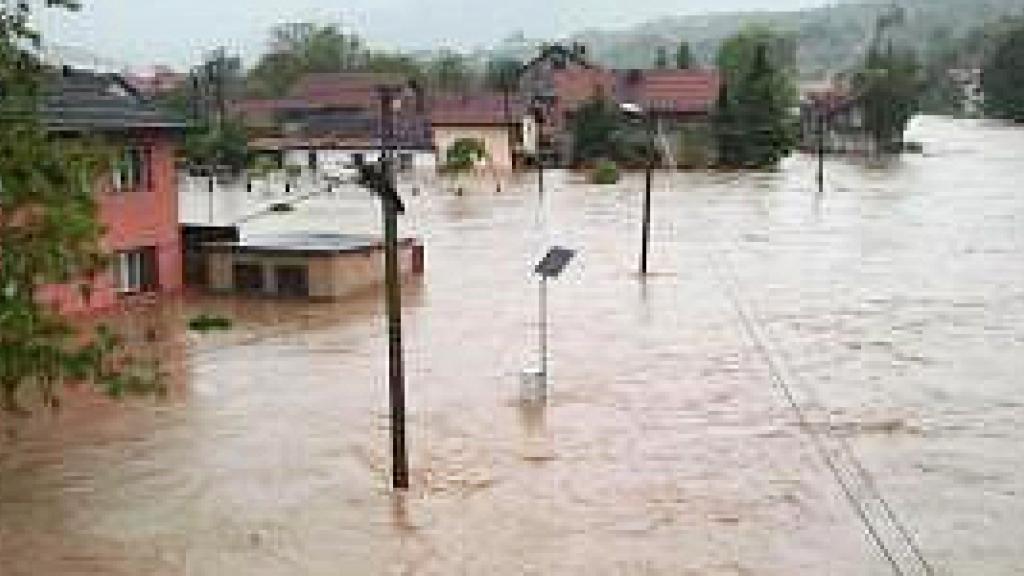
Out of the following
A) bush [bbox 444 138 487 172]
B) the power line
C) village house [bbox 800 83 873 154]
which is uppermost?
village house [bbox 800 83 873 154]

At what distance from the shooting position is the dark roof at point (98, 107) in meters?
31.6

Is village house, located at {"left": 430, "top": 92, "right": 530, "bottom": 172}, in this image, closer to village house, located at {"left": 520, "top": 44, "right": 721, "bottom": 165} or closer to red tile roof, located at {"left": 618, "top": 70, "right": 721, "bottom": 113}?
village house, located at {"left": 520, "top": 44, "right": 721, "bottom": 165}

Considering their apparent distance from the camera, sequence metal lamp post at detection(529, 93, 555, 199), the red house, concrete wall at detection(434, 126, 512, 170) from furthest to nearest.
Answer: metal lamp post at detection(529, 93, 555, 199) → concrete wall at detection(434, 126, 512, 170) → the red house

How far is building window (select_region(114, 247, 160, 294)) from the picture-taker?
34281 mm

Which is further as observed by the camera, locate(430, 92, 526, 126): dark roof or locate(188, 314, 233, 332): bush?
locate(430, 92, 526, 126): dark roof

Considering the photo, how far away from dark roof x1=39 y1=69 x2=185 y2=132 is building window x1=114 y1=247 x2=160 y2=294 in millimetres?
3046

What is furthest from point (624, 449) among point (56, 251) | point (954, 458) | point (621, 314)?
point (621, 314)

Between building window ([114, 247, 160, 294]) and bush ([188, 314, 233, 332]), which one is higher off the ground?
building window ([114, 247, 160, 294])

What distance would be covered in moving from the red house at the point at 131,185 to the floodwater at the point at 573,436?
57.6 inches

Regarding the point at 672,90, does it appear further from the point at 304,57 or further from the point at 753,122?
the point at 304,57

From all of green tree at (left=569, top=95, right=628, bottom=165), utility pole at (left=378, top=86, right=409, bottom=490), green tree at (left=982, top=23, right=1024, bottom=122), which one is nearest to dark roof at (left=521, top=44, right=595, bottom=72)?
green tree at (left=569, top=95, right=628, bottom=165)

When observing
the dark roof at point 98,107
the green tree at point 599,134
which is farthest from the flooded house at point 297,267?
the green tree at point 599,134

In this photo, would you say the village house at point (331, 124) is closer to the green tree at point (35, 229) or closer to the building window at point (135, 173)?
the building window at point (135, 173)

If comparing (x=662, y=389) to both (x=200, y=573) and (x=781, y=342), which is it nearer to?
(x=781, y=342)
